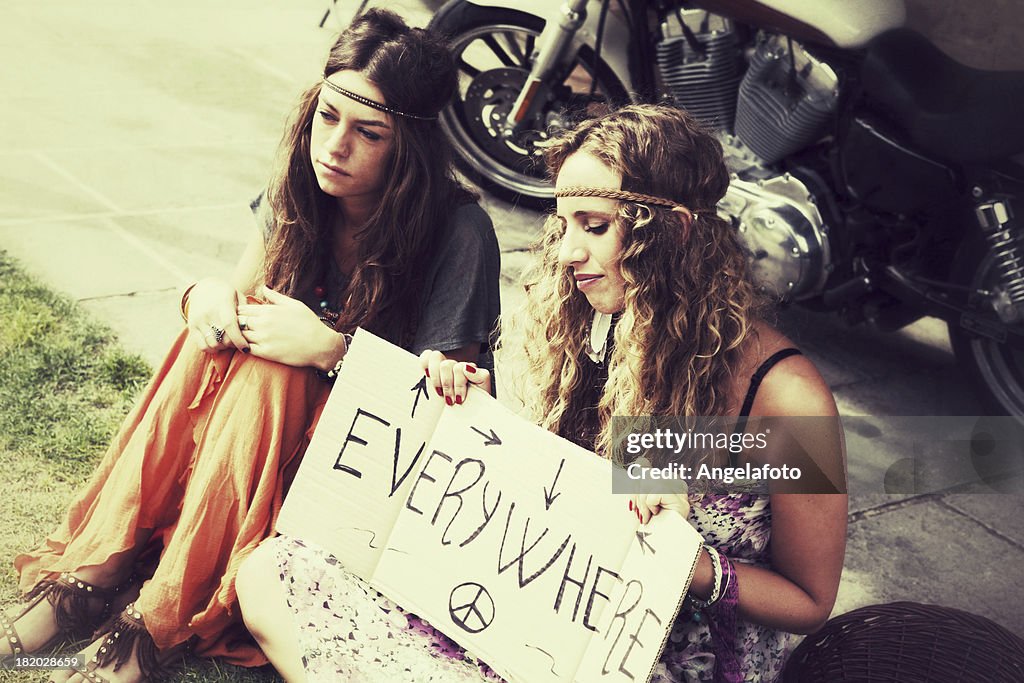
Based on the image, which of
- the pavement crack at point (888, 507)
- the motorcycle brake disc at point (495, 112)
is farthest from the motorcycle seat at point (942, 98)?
the motorcycle brake disc at point (495, 112)

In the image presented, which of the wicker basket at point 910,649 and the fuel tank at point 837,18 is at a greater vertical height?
the fuel tank at point 837,18

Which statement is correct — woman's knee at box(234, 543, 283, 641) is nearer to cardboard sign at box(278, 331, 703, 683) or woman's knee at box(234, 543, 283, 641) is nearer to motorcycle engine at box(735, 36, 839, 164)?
cardboard sign at box(278, 331, 703, 683)

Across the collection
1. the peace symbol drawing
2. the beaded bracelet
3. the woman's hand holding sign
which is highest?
the woman's hand holding sign

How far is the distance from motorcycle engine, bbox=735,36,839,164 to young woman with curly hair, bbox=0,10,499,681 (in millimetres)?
1925

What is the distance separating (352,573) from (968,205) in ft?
8.59

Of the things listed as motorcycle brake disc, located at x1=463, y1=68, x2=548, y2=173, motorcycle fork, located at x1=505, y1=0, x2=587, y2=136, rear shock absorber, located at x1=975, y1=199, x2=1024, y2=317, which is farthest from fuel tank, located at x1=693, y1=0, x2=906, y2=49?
motorcycle brake disc, located at x1=463, y1=68, x2=548, y2=173

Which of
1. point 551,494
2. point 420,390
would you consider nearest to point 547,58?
point 420,390

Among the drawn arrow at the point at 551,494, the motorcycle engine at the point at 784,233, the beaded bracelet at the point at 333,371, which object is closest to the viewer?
the drawn arrow at the point at 551,494

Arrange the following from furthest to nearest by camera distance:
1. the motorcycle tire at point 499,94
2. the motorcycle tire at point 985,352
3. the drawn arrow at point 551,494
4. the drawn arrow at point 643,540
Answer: the motorcycle tire at point 499,94
the motorcycle tire at point 985,352
the drawn arrow at point 551,494
the drawn arrow at point 643,540

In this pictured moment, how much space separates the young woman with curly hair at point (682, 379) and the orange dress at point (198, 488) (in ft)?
0.96

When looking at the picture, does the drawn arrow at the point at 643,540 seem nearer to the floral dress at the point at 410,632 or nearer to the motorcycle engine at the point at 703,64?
the floral dress at the point at 410,632

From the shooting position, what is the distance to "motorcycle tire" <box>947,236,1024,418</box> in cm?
371

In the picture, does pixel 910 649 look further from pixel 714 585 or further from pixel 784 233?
pixel 784 233

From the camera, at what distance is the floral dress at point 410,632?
1841 mm
